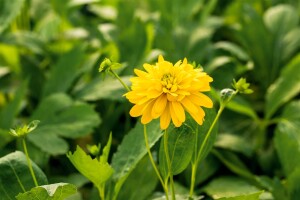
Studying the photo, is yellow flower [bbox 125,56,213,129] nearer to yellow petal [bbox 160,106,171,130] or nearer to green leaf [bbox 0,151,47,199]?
yellow petal [bbox 160,106,171,130]

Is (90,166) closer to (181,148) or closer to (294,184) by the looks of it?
(181,148)

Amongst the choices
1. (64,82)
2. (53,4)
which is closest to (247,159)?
(64,82)

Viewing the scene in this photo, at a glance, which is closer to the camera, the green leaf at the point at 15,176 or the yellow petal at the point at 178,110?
the yellow petal at the point at 178,110

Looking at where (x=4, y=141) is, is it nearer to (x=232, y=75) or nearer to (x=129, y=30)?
(x=129, y=30)

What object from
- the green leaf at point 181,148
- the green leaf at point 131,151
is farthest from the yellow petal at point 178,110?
the green leaf at point 131,151

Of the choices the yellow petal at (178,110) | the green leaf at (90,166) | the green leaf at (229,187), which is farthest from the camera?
the green leaf at (229,187)

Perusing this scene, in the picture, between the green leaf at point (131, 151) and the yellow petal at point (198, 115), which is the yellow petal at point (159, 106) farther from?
the green leaf at point (131, 151)
